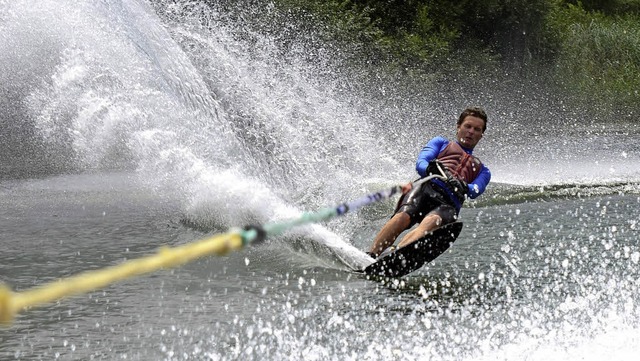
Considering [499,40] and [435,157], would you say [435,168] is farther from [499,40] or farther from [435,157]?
[499,40]

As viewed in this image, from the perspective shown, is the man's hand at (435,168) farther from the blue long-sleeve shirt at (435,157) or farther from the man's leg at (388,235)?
the man's leg at (388,235)

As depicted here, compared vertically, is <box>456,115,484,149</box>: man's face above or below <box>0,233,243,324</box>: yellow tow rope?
above

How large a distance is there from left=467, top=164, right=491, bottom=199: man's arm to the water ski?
1.75 feet

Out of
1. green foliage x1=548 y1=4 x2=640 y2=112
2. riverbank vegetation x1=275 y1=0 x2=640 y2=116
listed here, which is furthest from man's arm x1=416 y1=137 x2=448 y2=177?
green foliage x1=548 y1=4 x2=640 y2=112

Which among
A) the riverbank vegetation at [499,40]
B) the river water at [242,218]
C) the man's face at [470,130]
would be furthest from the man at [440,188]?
the riverbank vegetation at [499,40]

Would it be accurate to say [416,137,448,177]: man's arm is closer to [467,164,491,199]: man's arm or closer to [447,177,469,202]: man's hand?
[447,177,469,202]: man's hand

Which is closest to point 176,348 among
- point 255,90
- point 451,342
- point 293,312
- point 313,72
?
point 293,312

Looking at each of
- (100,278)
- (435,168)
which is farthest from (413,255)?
(100,278)

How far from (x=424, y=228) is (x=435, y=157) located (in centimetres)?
77

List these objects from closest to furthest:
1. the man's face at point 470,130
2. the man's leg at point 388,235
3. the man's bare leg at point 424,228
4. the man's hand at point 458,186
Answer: the man's bare leg at point 424,228 → the man's leg at point 388,235 → the man's hand at point 458,186 → the man's face at point 470,130

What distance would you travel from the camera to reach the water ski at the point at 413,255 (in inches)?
201

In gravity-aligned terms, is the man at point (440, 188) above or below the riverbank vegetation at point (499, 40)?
below

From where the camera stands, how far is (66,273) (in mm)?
5465

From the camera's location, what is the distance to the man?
18.1 feet
